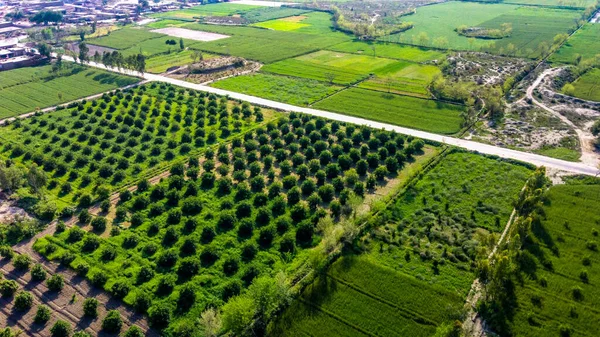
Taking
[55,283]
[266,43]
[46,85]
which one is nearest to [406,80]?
[266,43]

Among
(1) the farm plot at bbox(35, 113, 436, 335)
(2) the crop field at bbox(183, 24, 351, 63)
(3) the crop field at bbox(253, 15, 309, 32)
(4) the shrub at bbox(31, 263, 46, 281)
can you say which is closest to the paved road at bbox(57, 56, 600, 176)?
(1) the farm plot at bbox(35, 113, 436, 335)

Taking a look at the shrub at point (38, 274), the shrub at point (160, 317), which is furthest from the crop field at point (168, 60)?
the shrub at point (160, 317)

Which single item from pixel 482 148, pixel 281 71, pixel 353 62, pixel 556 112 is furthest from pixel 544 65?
pixel 281 71

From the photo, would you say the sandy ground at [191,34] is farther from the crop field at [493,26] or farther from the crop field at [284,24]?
the crop field at [493,26]

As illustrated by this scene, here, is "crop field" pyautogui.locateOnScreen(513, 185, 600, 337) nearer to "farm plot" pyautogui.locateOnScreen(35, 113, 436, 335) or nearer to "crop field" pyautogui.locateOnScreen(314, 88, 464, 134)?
"farm plot" pyautogui.locateOnScreen(35, 113, 436, 335)

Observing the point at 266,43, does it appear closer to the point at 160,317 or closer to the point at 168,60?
the point at 168,60
